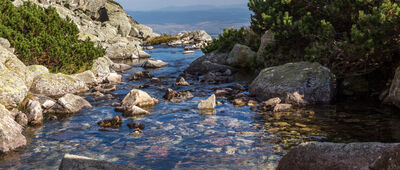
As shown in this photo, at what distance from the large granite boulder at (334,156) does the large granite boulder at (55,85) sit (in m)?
13.1

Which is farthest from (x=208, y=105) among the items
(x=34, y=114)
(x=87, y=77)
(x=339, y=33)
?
(x=87, y=77)

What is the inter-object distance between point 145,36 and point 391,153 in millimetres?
66675

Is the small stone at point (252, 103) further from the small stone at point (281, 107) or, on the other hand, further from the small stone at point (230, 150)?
the small stone at point (230, 150)

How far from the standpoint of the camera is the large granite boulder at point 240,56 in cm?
2378

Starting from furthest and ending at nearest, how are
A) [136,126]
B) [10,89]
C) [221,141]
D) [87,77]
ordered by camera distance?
[87,77]
[10,89]
[136,126]
[221,141]

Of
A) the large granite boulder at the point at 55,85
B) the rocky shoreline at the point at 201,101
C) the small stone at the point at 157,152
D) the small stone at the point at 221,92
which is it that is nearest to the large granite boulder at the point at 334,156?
the rocky shoreline at the point at 201,101

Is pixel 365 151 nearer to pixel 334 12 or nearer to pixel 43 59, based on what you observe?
pixel 334 12

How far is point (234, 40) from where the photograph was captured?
89.1 ft

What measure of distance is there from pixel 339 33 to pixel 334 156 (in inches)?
409

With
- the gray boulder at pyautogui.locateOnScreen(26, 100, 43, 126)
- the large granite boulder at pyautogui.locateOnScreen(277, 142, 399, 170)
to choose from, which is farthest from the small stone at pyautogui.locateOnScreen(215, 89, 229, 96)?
the large granite boulder at pyautogui.locateOnScreen(277, 142, 399, 170)

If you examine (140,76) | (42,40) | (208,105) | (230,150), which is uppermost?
(42,40)

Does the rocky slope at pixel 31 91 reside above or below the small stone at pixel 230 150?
above

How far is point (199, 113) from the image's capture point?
12.7 m

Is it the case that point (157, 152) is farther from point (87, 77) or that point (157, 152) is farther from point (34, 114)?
point (87, 77)
